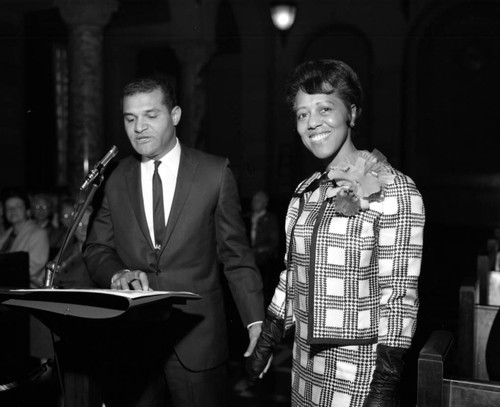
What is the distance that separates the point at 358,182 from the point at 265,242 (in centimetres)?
493

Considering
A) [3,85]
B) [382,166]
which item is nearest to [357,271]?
[382,166]

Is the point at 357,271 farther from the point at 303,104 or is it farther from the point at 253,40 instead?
the point at 253,40

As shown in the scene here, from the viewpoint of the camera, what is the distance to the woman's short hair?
184 cm

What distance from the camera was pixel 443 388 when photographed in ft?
5.17

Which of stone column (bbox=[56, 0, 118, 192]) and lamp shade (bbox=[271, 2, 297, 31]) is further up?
lamp shade (bbox=[271, 2, 297, 31])

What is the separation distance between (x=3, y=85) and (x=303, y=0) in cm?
468

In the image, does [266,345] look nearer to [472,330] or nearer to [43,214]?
[472,330]

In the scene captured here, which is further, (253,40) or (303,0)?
(253,40)

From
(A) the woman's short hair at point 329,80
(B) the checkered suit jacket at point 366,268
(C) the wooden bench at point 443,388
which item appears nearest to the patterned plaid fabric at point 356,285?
(B) the checkered suit jacket at point 366,268

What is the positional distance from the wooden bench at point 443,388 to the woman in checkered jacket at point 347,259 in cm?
12

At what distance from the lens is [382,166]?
5.98 feet

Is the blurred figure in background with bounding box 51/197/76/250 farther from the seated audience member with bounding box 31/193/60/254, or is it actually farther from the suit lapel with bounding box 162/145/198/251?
the suit lapel with bounding box 162/145/198/251

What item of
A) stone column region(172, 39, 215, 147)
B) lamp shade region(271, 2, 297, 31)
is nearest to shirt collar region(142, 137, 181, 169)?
lamp shade region(271, 2, 297, 31)

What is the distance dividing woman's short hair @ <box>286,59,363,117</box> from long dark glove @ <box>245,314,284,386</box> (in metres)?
0.70
